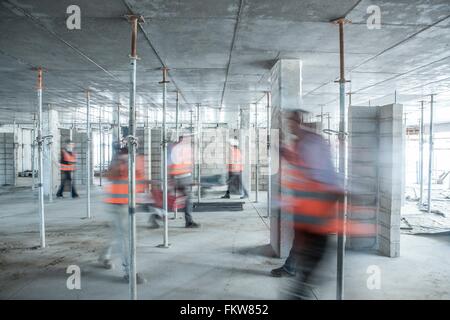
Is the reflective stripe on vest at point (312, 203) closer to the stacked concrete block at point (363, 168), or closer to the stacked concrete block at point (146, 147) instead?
the stacked concrete block at point (363, 168)

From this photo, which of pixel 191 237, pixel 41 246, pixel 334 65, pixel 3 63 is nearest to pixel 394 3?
pixel 334 65

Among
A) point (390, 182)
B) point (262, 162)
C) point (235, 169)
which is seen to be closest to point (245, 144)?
point (235, 169)

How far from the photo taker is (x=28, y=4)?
3.10 m

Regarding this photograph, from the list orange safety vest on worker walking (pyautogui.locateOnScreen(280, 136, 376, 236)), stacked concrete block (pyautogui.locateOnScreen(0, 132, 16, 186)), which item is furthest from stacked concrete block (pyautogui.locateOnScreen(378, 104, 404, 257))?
stacked concrete block (pyautogui.locateOnScreen(0, 132, 16, 186))

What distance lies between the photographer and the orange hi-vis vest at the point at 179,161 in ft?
21.9

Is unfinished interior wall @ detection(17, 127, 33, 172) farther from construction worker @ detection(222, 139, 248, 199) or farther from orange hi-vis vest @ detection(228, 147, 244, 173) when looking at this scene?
orange hi-vis vest @ detection(228, 147, 244, 173)

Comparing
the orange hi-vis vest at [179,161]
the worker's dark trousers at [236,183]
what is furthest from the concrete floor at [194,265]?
the worker's dark trousers at [236,183]

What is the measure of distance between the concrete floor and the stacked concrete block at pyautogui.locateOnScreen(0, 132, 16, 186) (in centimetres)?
902

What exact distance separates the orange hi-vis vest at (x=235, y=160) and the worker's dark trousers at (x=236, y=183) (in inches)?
7.3

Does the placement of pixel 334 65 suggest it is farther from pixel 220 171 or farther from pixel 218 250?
pixel 220 171

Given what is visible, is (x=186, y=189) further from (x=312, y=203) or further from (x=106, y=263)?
(x=312, y=203)

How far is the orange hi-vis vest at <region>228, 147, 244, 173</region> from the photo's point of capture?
1035cm

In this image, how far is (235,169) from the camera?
1093 centimetres

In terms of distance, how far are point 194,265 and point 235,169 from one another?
6.49 metres
